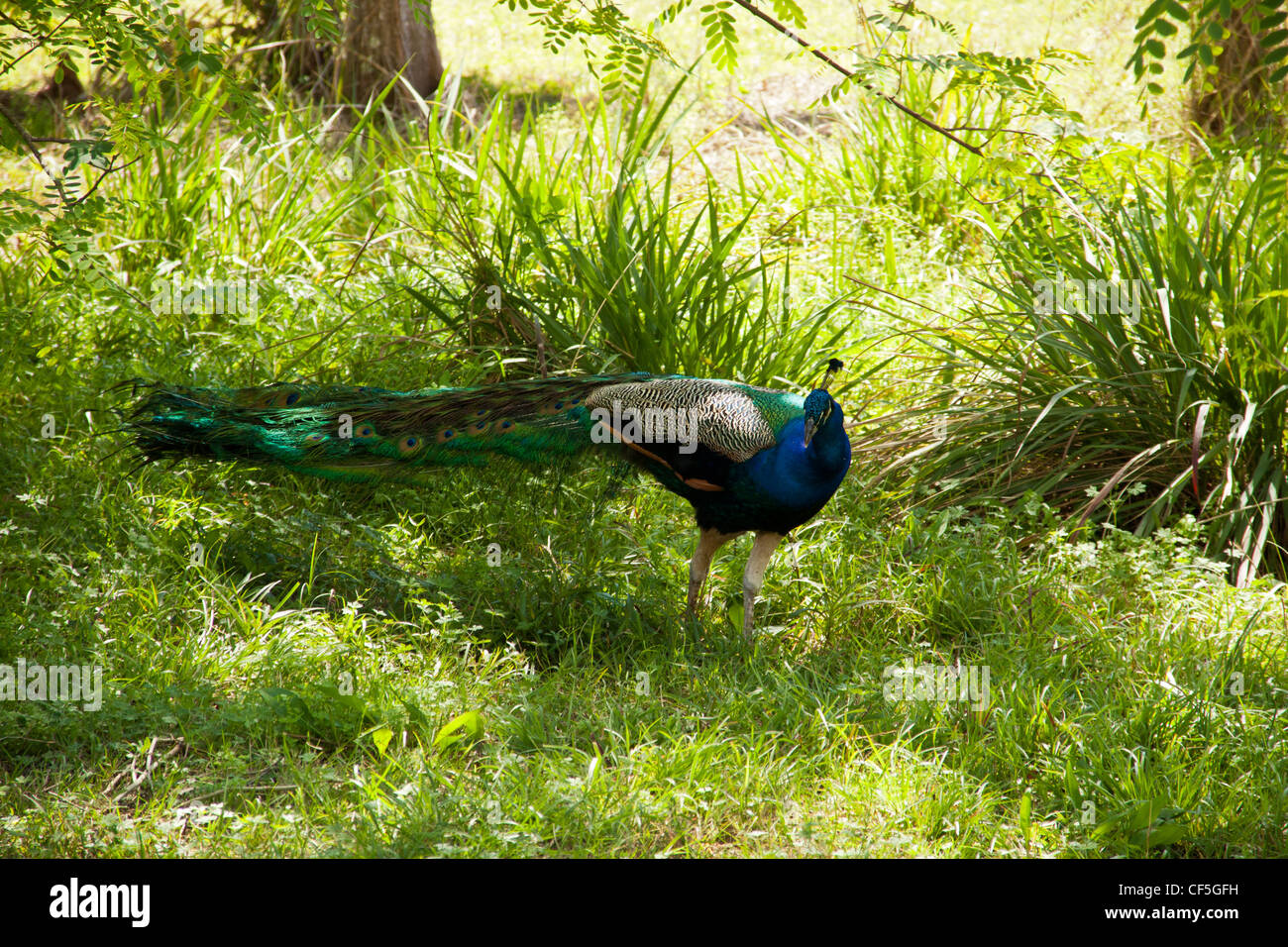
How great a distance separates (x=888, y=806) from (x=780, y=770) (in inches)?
12.1

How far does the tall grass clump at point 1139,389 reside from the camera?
4270 millimetres

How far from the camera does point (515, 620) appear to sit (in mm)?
4012

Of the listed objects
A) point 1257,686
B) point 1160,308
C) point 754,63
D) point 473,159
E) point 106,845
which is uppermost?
point 754,63

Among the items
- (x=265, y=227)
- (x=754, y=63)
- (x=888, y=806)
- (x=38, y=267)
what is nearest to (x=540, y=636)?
(x=888, y=806)

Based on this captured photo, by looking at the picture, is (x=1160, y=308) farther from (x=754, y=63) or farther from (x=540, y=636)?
(x=754, y=63)

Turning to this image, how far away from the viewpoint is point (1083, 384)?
4379 millimetres

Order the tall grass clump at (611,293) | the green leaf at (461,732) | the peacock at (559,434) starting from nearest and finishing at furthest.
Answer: the green leaf at (461,732) < the peacock at (559,434) < the tall grass clump at (611,293)
